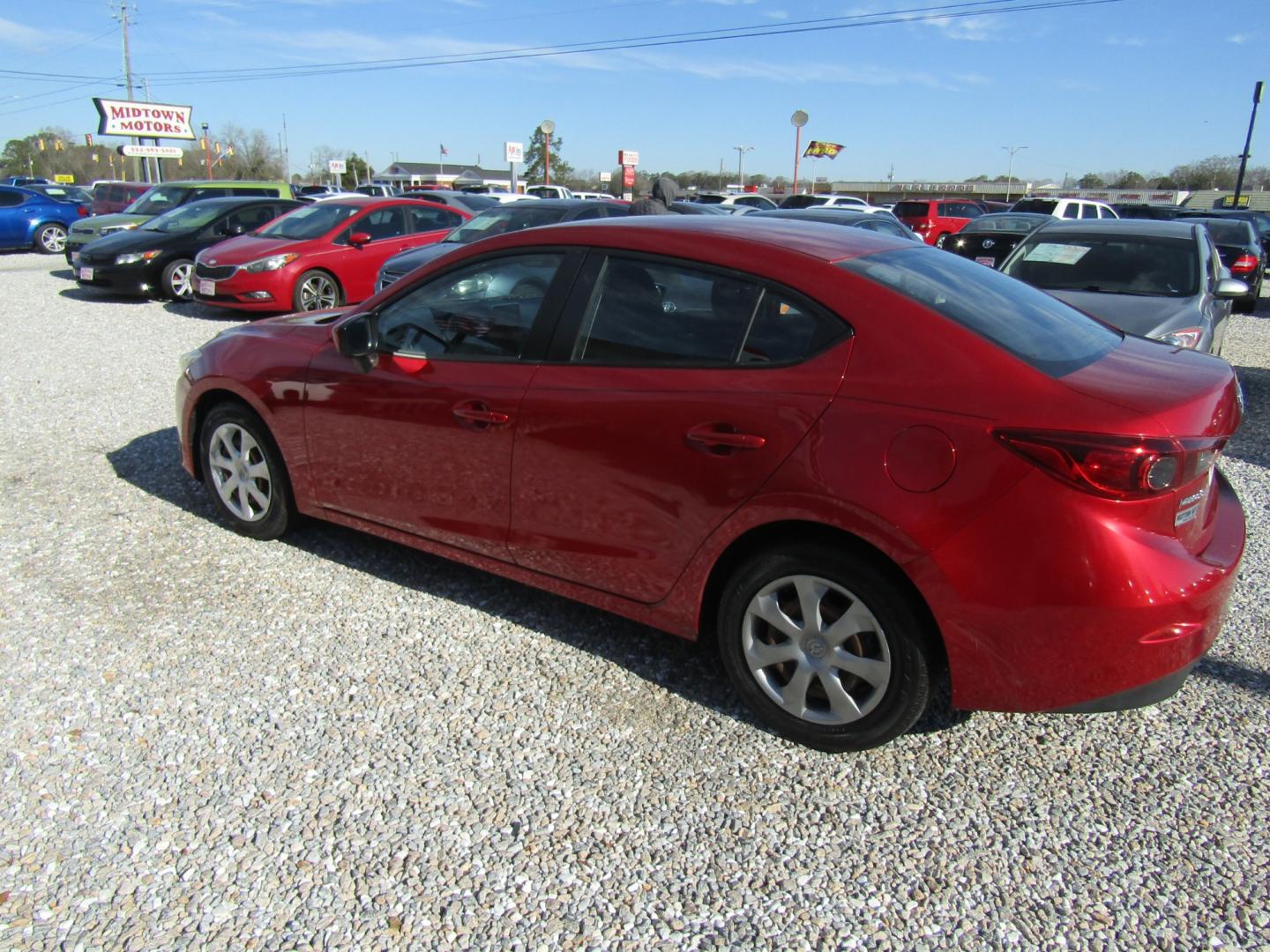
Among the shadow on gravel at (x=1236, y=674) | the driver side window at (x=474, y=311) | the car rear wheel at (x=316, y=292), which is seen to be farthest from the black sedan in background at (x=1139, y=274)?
the car rear wheel at (x=316, y=292)

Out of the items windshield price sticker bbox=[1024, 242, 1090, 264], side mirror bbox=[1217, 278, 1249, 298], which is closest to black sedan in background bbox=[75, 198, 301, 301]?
windshield price sticker bbox=[1024, 242, 1090, 264]

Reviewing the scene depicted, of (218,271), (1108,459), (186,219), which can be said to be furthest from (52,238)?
(1108,459)

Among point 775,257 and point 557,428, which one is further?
point 557,428

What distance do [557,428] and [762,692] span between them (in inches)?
45.5

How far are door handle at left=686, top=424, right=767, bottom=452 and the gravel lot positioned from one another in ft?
3.21

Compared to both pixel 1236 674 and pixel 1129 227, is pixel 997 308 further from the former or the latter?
pixel 1129 227

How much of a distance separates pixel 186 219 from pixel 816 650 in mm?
13818

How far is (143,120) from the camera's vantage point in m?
41.1

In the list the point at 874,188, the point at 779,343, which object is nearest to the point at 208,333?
the point at 779,343

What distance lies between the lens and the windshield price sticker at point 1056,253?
782 cm

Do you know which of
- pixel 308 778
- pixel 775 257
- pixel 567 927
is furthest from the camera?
pixel 775 257

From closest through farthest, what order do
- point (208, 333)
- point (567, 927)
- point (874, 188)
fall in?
point (567, 927), point (208, 333), point (874, 188)

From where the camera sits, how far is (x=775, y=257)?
3.06m

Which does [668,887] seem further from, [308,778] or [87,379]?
[87,379]
